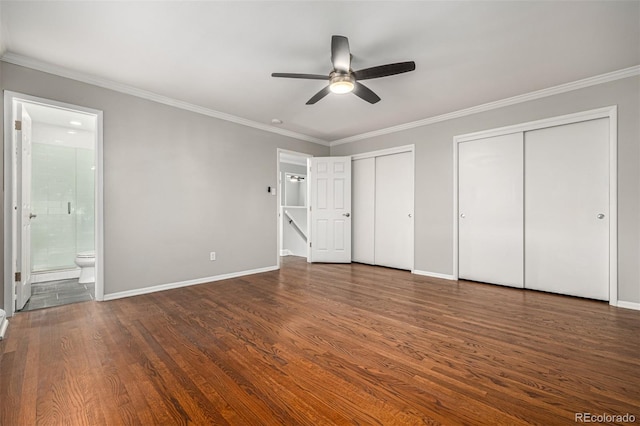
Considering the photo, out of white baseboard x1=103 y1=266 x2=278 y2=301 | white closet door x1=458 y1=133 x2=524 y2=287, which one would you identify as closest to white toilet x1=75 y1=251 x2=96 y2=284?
white baseboard x1=103 y1=266 x2=278 y2=301

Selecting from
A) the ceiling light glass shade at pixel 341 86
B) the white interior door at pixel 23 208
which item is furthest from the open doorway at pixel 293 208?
the white interior door at pixel 23 208

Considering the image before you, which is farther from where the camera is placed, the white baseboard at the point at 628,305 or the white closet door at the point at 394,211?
the white closet door at the point at 394,211

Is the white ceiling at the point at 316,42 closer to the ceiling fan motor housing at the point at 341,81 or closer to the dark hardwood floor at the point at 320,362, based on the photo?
the ceiling fan motor housing at the point at 341,81

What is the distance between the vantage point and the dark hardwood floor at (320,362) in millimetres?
1414

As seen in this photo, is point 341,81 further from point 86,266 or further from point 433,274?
point 86,266

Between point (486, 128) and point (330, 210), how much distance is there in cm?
300

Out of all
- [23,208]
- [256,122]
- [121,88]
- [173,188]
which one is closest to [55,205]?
[23,208]

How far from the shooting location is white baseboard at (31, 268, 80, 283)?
13.8 feet

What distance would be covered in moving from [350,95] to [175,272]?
329cm

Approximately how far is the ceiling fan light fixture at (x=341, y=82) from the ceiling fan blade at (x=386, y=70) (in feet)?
0.23

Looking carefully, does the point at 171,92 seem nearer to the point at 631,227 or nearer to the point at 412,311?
the point at 412,311

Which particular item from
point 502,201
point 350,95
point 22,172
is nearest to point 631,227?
point 502,201

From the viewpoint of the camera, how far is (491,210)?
13.1 feet

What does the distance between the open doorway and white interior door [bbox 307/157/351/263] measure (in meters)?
1.06
